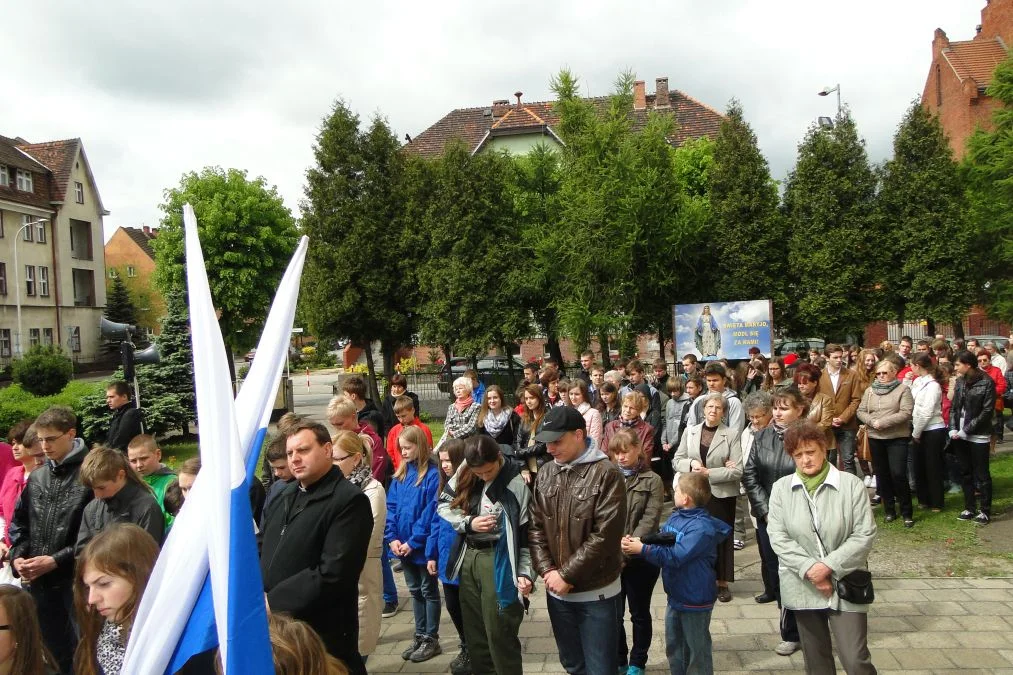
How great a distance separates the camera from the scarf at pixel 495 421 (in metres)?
8.62

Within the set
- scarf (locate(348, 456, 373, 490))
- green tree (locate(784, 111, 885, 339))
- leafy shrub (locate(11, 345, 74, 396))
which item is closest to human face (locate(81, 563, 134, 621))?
scarf (locate(348, 456, 373, 490))

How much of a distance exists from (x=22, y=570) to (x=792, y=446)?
16.8 feet

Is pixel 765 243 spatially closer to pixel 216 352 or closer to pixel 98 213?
pixel 216 352

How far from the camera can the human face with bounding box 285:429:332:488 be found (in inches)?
149

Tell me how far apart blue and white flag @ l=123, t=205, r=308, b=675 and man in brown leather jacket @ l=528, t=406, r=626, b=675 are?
229 cm

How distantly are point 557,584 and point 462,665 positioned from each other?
69.7 inches

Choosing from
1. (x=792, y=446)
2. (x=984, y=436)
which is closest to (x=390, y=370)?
(x=984, y=436)

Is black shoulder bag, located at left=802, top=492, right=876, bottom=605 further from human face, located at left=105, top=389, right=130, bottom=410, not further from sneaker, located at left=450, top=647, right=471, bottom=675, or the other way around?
human face, located at left=105, top=389, right=130, bottom=410

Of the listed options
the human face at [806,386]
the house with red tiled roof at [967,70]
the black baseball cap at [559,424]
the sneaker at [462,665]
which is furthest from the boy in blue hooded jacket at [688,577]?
the house with red tiled roof at [967,70]

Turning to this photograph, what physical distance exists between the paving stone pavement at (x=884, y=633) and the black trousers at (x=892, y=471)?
1776 mm

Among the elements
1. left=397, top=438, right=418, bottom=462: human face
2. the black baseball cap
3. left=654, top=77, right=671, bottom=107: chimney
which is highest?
left=654, top=77, right=671, bottom=107: chimney

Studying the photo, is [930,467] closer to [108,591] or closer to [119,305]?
[108,591]

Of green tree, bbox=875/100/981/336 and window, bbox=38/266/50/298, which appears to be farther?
window, bbox=38/266/50/298

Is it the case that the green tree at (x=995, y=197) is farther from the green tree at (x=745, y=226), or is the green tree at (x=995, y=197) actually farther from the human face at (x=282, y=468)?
the human face at (x=282, y=468)
